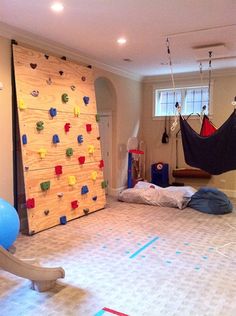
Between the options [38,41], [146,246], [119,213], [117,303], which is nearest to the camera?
[117,303]

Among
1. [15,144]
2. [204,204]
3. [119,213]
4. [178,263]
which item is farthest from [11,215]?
[204,204]

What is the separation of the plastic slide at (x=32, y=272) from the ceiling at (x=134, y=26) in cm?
249

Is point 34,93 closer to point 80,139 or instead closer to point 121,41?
point 80,139

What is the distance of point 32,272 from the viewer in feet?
8.36

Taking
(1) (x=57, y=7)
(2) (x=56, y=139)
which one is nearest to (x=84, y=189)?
(2) (x=56, y=139)

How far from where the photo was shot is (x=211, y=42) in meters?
4.48

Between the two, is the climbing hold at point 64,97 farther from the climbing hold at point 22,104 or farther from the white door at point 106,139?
the white door at point 106,139

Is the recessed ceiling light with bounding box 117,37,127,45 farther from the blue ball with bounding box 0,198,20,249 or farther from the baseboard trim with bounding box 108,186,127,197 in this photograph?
the baseboard trim with bounding box 108,186,127,197

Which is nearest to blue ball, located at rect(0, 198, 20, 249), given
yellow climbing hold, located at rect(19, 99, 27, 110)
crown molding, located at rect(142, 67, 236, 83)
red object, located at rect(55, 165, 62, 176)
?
red object, located at rect(55, 165, 62, 176)

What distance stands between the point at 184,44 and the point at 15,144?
2857 mm

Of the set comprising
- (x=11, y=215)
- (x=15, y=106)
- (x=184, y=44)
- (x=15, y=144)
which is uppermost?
(x=184, y=44)

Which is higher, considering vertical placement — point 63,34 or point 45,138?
point 63,34

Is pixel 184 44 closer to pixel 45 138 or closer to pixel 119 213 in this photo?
pixel 45 138

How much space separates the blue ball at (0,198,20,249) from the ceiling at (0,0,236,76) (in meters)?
2.19
